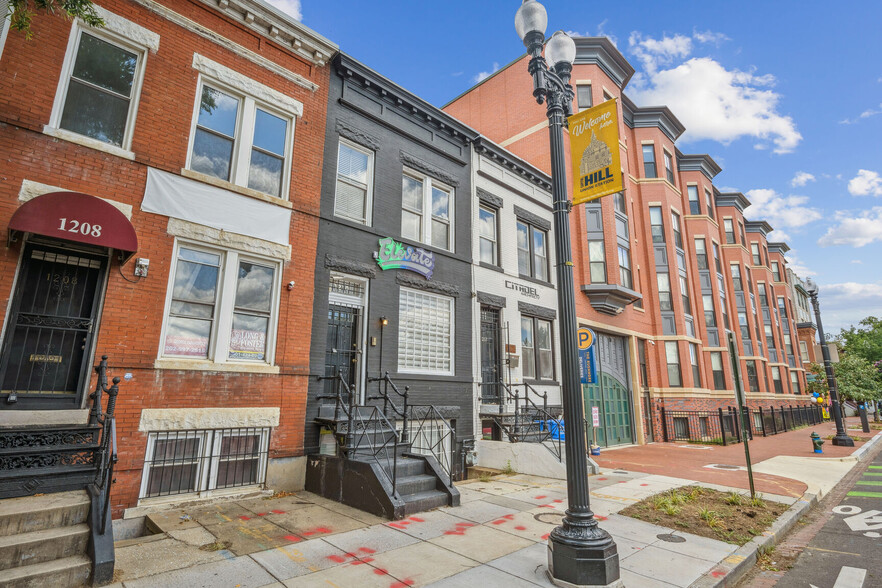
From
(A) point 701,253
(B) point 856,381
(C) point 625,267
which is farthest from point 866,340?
(C) point 625,267

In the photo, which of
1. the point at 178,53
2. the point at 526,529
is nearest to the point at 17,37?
the point at 178,53

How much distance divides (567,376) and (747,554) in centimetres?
339

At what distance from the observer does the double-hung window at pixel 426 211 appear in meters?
12.1

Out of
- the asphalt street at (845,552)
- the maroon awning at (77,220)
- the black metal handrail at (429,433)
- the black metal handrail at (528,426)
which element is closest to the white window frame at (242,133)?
the maroon awning at (77,220)

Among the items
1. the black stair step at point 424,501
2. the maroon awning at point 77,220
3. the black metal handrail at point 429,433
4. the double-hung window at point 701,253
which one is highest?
the double-hung window at point 701,253

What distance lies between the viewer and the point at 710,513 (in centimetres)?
708

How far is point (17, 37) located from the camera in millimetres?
6734

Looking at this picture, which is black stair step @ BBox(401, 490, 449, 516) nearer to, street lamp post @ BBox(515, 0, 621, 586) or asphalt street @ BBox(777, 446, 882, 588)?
street lamp post @ BBox(515, 0, 621, 586)

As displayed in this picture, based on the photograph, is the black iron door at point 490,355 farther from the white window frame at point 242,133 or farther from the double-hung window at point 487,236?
the white window frame at point 242,133

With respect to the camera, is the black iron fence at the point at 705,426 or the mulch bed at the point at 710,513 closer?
the mulch bed at the point at 710,513

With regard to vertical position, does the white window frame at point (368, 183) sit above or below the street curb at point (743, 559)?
above

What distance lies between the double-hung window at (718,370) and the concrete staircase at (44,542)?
28.5 m

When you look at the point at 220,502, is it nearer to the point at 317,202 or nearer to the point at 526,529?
the point at 526,529

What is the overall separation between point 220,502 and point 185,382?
2066 mm
